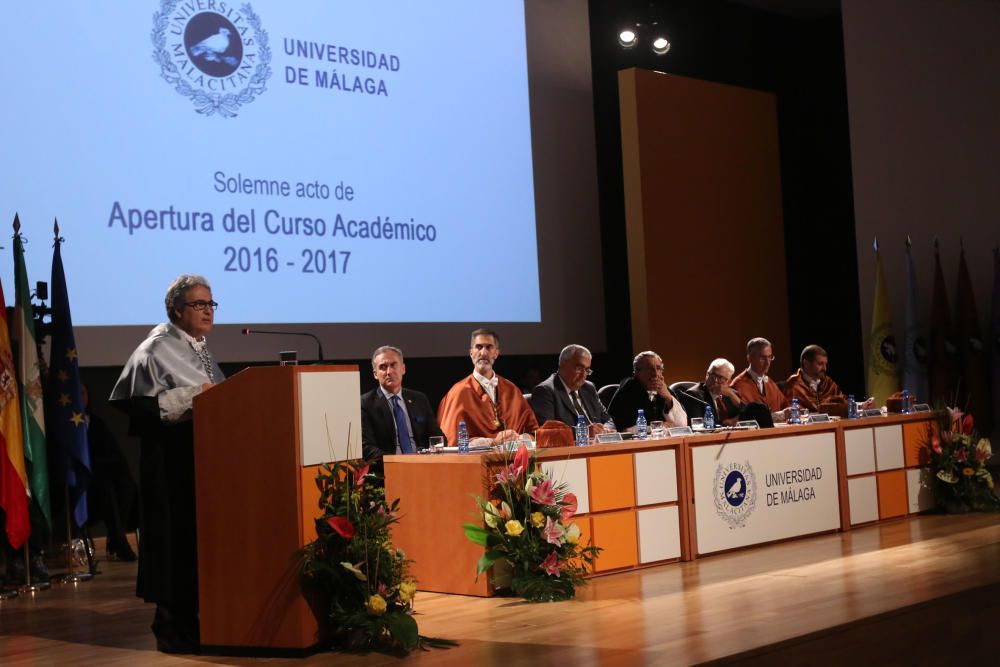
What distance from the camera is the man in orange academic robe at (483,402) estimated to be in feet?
19.0

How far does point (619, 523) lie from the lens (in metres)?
5.20

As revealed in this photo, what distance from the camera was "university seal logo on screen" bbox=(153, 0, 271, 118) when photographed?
6152 mm

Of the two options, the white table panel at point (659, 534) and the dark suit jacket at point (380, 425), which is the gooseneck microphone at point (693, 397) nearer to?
the white table panel at point (659, 534)

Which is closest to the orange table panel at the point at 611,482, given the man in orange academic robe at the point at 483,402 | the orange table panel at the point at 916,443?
the man in orange academic robe at the point at 483,402

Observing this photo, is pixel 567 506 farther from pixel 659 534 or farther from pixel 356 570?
pixel 356 570

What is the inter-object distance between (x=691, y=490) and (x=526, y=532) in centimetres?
115

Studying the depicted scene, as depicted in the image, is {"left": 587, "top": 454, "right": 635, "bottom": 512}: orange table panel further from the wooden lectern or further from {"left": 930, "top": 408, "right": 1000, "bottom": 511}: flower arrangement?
{"left": 930, "top": 408, "right": 1000, "bottom": 511}: flower arrangement

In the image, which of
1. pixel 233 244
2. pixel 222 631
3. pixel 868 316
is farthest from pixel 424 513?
pixel 868 316

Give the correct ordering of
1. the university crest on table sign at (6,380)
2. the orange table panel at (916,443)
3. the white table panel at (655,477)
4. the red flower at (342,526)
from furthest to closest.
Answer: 1. the orange table panel at (916,443)
2. the university crest on table sign at (6,380)
3. the white table panel at (655,477)
4. the red flower at (342,526)

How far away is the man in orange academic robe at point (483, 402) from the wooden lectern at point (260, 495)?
2.02 metres

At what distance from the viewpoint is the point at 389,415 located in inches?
225

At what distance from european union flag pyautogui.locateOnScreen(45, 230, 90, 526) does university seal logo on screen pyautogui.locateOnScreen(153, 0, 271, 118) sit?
4.24ft

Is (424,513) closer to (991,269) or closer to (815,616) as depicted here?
(815,616)

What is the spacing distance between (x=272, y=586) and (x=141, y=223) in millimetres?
2962
